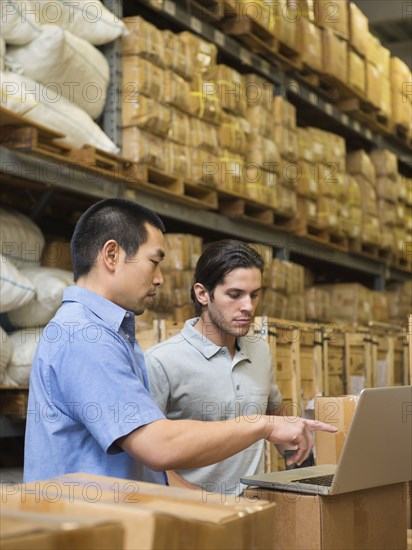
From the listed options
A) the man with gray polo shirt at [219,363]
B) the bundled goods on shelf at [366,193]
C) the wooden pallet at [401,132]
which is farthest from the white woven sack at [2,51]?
the wooden pallet at [401,132]

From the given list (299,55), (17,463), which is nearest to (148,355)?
(17,463)

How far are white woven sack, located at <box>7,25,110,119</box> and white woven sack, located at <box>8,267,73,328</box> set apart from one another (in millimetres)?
1073

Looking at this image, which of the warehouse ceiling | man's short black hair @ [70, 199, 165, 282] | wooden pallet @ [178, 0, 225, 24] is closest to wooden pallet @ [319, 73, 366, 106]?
the warehouse ceiling

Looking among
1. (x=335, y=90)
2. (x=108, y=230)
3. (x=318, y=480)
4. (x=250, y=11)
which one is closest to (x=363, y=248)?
(x=335, y=90)

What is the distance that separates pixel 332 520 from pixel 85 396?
2.34ft

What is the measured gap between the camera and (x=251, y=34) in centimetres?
632

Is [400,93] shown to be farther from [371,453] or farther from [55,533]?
[55,533]

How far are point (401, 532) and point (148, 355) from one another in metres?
1.09

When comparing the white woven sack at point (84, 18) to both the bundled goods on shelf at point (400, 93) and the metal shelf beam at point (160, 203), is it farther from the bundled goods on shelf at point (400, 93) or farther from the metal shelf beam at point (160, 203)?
the bundled goods on shelf at point (400, 93)

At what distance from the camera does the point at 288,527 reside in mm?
2039

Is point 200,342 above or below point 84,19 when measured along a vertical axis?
below

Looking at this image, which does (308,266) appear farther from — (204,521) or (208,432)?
(204,521)

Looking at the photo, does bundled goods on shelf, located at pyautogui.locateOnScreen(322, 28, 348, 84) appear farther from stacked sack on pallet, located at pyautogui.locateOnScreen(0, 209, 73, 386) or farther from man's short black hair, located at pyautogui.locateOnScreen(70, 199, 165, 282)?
man's short black hair, located at pyautogui.locateOnScreen(70, 199, 165, 282)

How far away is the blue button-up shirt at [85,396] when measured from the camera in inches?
70.1
